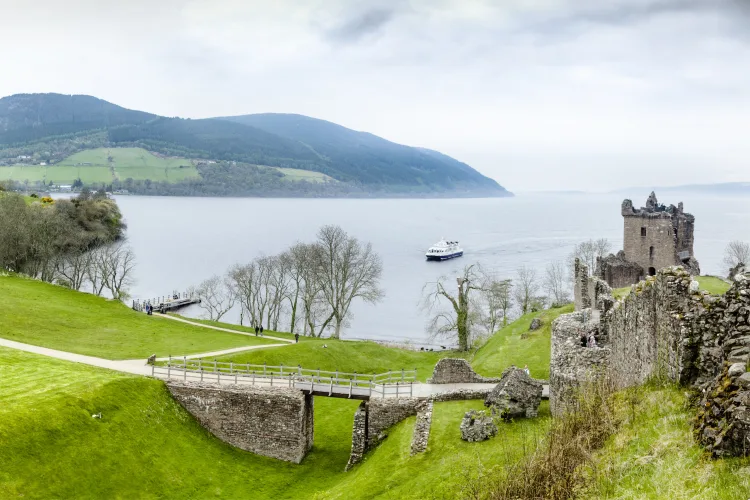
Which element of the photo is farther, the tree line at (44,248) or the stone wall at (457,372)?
the tree line at (44,248)

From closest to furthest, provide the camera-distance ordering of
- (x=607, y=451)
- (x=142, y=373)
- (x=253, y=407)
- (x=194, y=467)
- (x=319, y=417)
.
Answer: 1. (x=607, y=451)
2. (x=194, y=467)
3. (x=253, y=407)
4. (x=142, y=373)
5. (x=319, y=417)

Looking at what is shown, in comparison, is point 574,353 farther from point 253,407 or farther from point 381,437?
point 253,407

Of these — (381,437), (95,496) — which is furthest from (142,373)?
(381,437)

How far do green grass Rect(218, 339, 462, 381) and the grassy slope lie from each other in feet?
14.8

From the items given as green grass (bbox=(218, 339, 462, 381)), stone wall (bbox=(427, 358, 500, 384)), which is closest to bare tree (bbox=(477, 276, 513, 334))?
green grass (bbox=(218, 339, 462, 381))

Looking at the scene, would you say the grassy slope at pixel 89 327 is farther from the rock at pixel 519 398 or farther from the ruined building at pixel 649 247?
the ruined building at pixel 649 247

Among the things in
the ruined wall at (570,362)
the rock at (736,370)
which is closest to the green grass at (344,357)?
the ruined wall at (570,362)

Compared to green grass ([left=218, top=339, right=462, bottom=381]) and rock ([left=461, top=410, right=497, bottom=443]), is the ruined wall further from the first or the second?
green grass ([left=218, top=339, right=462, bottom=381])

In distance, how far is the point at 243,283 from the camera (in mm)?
69500

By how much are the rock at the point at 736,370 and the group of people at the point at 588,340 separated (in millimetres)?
10432

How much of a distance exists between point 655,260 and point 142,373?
45151 mm

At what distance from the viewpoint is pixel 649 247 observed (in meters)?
53.3

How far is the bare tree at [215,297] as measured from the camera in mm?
80688

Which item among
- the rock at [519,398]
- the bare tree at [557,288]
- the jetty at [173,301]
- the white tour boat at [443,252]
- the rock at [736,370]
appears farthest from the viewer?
the white tour boat at [443,252]
